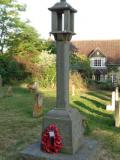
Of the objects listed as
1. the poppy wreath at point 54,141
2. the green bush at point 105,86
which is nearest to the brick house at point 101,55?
the green bush at point 105,86

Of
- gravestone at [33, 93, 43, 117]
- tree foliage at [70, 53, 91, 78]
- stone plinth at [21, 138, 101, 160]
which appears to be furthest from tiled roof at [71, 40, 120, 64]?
stone plinth at [21, 138, 101, 160]

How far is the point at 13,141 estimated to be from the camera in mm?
8461

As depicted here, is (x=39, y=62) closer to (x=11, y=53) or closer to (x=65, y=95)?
(x=11, y=53)

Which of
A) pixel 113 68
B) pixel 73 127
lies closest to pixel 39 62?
pixel 113 68

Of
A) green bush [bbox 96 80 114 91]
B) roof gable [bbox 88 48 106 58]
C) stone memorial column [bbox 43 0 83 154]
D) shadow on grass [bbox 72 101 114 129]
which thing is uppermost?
roof gable [bbox 88 48 106 58]

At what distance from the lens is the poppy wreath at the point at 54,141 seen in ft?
20.7

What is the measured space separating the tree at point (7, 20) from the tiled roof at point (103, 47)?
1173cm

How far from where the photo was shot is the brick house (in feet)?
135

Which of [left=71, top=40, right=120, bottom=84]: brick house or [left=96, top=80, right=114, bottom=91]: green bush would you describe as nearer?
[left=96, top=80, right=114, bottom=91]: green bush

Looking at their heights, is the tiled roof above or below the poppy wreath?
above

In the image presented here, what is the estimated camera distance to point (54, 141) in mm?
6293

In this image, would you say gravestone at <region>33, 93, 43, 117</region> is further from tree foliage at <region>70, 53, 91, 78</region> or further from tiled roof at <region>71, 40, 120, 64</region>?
tiled roof at <region>71, 40, 120, 64</region>

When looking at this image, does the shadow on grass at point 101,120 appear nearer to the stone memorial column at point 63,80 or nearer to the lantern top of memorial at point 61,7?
the stone memorial column at point 63,80

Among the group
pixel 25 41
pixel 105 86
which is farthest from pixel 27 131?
pixel 25 41
